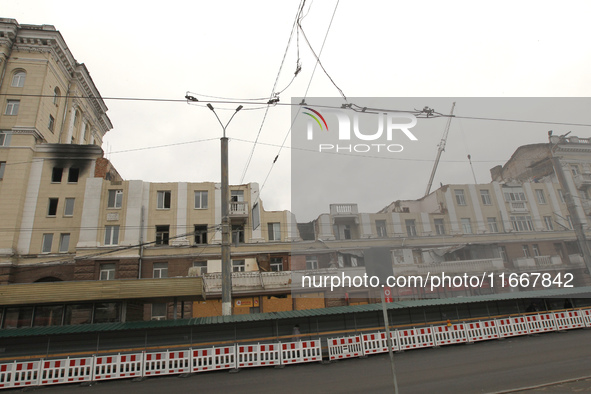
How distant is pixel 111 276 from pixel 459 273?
97.2ft

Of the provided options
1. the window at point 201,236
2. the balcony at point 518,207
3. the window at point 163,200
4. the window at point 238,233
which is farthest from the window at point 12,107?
the balcony at point 518,207

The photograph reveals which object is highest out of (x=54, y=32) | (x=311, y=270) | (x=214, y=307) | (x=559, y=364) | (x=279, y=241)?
(x=54, y=32)

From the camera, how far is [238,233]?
31.9 m

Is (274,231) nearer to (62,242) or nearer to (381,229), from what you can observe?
(381,229)

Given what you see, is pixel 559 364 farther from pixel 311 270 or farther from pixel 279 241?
pixel 279 241

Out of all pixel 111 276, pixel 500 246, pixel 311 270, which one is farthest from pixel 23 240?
pixel 500 246

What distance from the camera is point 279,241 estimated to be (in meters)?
32.4

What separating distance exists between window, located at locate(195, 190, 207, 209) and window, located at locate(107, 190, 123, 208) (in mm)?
6389

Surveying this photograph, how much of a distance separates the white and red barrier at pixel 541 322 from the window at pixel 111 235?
2978 cm

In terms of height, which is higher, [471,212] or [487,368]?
[471,212]

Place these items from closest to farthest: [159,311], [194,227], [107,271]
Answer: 1. [159,311]
2. [107,271]
3. [194,227]

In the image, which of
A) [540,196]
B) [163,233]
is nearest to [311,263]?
[163,233]

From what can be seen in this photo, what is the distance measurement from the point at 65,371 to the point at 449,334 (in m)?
17.3

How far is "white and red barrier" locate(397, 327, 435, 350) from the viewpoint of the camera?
17.2 meters
